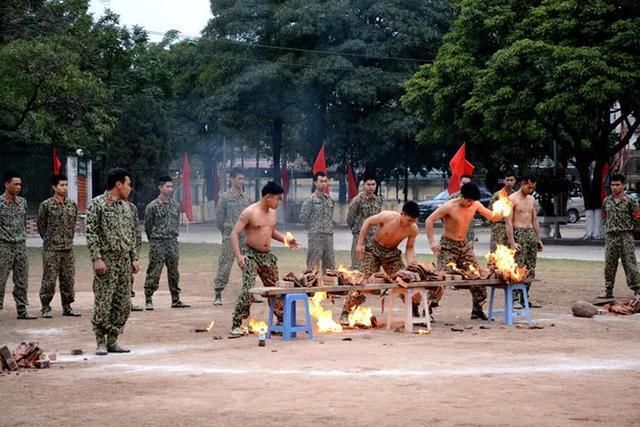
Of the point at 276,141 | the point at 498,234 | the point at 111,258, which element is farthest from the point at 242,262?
the point at 276,141

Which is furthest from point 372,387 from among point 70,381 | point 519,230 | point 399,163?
point 399,163

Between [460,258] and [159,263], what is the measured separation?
4427mm

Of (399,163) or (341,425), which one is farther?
(399,163)

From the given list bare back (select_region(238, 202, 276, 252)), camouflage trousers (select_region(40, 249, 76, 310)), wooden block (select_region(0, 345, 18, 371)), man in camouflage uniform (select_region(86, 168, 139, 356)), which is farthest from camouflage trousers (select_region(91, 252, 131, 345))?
camouflage trousers (select_region(40, 249, 76, 310))

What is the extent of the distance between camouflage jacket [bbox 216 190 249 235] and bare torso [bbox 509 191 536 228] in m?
4.06

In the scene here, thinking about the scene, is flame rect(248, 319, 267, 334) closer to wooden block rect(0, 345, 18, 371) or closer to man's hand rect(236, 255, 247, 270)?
man's hand rect(236, 255, 247, 270)

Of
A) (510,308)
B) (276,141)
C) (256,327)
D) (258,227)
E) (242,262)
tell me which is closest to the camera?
(242,262)

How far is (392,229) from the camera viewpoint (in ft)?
42.8

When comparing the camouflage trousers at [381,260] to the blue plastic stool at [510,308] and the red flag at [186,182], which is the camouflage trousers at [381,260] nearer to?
the blue plastic stool at [510,308]

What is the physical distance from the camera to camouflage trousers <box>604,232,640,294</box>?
15.5 meters

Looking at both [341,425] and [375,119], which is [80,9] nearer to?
[375,119]

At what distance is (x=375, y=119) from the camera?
4284 cm

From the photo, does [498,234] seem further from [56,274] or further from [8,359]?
[8,359]

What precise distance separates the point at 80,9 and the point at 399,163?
63.4ft
